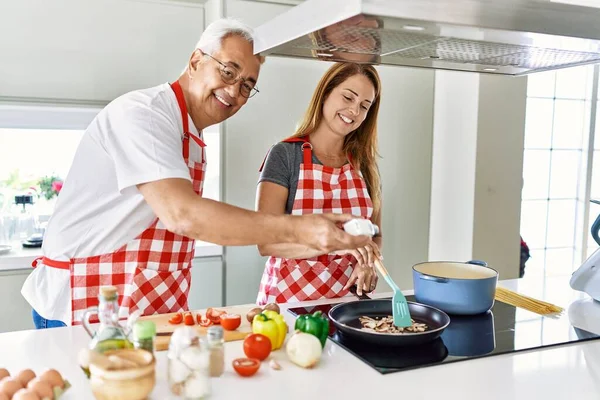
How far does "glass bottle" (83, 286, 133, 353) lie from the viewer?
88cm

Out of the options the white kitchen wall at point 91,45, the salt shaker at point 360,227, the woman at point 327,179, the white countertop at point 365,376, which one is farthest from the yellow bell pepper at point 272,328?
the white kitchen wall at point 91,45

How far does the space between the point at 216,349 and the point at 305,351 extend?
167 millimetres

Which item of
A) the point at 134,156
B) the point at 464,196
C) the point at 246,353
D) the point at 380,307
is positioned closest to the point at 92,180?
the point at 134,156

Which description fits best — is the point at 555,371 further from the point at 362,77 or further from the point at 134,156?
the point at 362,77

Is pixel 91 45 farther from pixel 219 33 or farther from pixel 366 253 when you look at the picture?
pixel 366 253

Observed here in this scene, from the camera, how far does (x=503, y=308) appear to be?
1.50 m

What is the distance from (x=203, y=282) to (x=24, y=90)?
1.03m

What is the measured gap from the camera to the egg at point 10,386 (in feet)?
2.76

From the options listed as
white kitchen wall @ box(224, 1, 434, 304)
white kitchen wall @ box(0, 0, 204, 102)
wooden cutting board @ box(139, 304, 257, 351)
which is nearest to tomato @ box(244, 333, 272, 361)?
wooden cutting board @ box(139, 304, 257, 351)

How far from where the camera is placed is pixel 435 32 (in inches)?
42.3

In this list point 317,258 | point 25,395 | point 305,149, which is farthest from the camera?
point 305,149

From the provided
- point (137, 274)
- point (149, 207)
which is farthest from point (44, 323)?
point (149, 207)

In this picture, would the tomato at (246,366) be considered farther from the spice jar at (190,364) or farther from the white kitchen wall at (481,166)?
the white kitchen wall at (481,166)

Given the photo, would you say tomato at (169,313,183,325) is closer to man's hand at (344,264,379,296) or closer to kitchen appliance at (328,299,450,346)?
kitchen appliance at (328,299,450,346)
